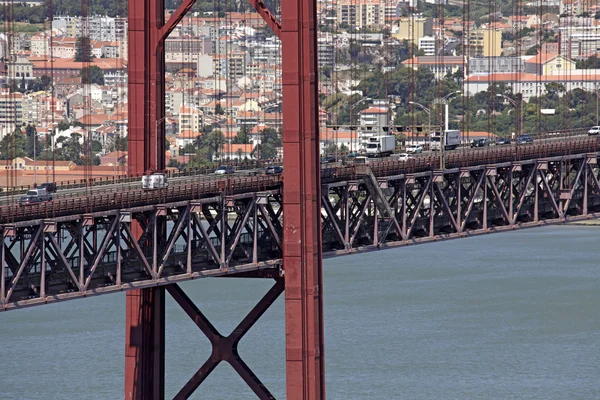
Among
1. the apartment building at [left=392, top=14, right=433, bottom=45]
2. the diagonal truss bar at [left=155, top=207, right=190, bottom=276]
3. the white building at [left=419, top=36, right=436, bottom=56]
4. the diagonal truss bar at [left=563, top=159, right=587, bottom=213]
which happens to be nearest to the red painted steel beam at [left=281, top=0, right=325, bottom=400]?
the diagonal truss bar at [left=155, top=207, right=190, bottom=276]

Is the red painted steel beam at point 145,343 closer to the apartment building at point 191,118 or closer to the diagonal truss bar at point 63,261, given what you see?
the diagonal truss bar at point 63,261

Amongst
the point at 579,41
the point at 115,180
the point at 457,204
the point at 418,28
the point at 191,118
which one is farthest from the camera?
the point at 418,28

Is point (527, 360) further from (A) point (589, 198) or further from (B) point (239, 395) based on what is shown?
(B) point (239, 395)

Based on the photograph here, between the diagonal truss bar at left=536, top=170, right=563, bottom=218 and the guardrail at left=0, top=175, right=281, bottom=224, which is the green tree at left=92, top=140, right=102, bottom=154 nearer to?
the diagonal truss bar at left=536, top=170, right=563, bottom=218

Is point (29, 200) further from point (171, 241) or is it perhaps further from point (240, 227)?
point (240, 227)

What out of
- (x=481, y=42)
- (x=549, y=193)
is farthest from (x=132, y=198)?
(x=481, y=42)

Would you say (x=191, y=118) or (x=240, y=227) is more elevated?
(x=191, y=118)
